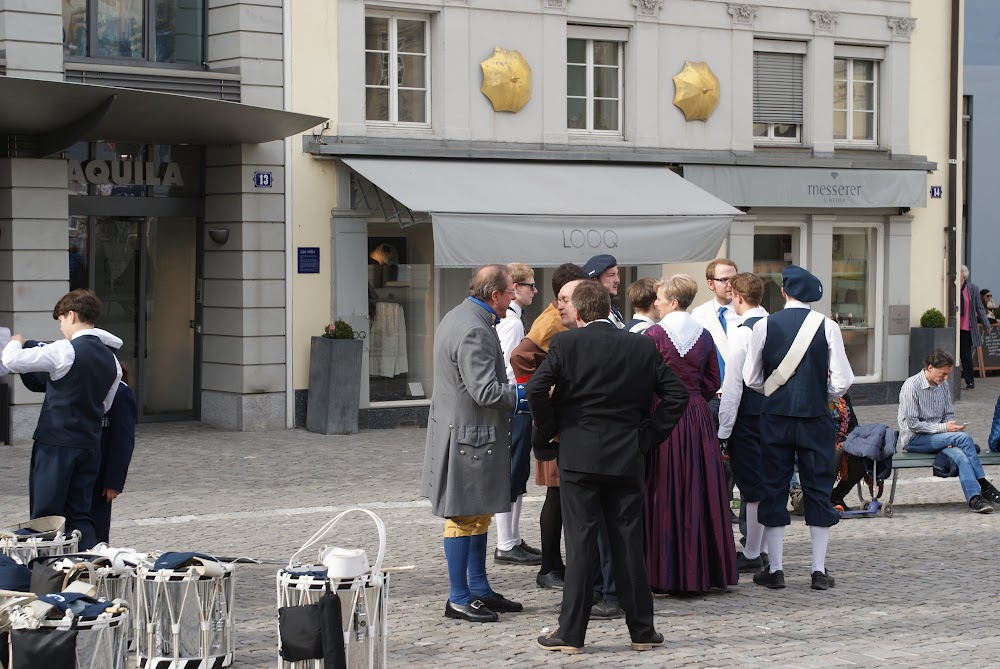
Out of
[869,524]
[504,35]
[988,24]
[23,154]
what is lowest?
[869,524]

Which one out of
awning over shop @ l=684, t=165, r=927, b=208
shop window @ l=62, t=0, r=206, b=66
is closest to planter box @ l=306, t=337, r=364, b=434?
shop window @ l=62, t=0, r=206, b=66

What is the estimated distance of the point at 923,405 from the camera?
1208cm

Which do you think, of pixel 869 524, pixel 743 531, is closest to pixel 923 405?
pixel 869 524

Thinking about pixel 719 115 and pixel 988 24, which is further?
pixel 988 24

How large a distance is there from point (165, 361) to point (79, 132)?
3.66m

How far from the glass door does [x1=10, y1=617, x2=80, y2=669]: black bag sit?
434 inches

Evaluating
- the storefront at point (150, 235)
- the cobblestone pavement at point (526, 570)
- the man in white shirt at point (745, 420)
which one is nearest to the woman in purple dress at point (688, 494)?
the cobblestone pavement at point (526, 570)

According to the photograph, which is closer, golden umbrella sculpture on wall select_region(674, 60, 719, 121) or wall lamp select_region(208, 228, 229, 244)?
wall lamp select_region(208, 228, 229, 244)

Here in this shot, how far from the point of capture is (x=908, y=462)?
11.8 meters

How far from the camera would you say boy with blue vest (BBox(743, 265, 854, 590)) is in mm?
8805

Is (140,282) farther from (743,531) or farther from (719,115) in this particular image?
(743,531)

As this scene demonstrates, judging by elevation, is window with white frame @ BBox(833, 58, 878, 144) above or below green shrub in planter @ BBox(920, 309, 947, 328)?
above

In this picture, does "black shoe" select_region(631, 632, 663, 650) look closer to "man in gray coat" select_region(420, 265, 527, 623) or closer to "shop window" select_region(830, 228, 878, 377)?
"man in gray coat" select_region(420, 265, 527, 623)

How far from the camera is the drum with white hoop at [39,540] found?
275 inches
